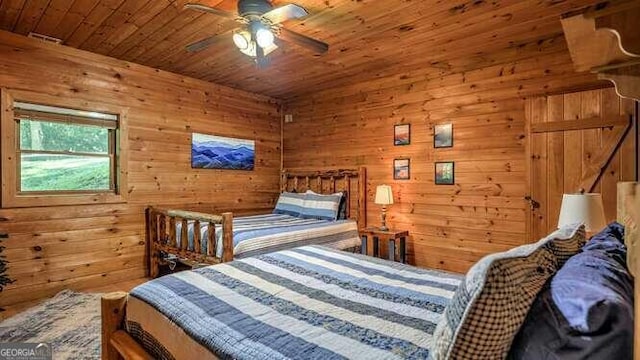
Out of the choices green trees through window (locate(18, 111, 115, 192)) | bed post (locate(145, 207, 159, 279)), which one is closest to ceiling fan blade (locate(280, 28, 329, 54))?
green trees through window (locate(18, 111, 115, 192))

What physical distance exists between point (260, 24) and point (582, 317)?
2.30 meters

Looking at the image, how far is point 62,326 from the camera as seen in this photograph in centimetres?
251

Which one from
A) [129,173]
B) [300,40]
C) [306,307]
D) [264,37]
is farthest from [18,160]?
[306,307]

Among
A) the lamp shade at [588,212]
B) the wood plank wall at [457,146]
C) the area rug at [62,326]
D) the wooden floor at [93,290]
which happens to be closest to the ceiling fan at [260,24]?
the wood plank wall at [457,146]

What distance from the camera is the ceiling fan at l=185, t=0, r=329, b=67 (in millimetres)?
2109

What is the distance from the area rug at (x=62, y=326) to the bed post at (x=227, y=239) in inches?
39.9

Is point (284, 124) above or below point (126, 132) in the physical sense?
above

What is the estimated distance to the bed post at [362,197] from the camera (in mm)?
4297

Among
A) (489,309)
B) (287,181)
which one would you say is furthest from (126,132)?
(489,309)

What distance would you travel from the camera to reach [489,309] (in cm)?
76

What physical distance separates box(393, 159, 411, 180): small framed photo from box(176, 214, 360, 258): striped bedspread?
784 mm

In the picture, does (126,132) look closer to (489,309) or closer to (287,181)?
(287,181)

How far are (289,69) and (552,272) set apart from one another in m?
3.46

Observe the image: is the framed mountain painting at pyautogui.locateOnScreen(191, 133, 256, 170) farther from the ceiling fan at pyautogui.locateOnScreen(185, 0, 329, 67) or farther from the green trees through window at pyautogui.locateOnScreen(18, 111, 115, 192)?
the ceiling fan at pyautogui.locateOnScreen(185, 0, 329, 67)
